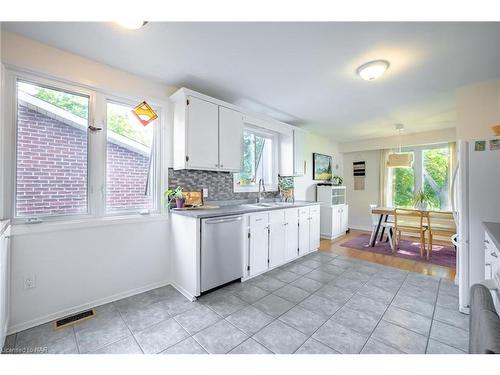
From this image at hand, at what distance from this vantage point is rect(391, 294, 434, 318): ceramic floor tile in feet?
6.58

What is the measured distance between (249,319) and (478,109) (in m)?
3.59

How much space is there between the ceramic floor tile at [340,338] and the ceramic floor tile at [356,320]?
0.20ft

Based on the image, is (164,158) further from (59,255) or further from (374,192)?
(374,192)

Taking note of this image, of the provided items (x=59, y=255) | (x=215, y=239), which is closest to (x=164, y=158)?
(x=215, y=239)

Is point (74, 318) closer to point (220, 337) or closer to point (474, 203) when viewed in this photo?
point (220, 337)

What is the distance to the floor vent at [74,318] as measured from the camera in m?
Result: 1.78

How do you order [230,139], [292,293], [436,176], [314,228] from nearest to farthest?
[292,293] → [230,139] → [314,228] → [436,176]

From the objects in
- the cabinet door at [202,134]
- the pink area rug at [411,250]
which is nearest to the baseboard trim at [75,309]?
the cabinet door at [202,134]

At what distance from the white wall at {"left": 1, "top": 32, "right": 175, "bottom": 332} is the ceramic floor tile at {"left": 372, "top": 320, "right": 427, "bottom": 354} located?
2.26 meters

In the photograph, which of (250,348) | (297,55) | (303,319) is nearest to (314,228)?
(303,319)

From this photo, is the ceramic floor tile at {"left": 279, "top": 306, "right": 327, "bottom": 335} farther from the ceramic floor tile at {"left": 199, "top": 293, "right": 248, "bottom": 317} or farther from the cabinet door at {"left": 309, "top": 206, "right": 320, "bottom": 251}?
the cabinet door at {"left": 309, "top": 206, "right": 320, "bottom": 251}

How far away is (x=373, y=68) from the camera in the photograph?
2.11 metres
